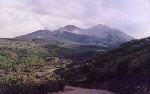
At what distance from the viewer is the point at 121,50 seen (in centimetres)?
16925

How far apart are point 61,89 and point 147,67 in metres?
30.3

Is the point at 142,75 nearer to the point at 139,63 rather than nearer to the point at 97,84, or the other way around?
the point at 139,63

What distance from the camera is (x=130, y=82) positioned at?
101688 mm

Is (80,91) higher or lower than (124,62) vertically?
A: lower

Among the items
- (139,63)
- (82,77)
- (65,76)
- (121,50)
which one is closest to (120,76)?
(139,63)

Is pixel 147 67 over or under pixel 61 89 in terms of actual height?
over

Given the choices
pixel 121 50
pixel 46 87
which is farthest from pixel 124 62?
pixel 121 50

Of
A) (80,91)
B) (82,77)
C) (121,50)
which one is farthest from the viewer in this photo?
Result: (121,50)

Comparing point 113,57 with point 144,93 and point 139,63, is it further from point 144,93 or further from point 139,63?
point 144,93

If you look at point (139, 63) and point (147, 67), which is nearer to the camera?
point (147, 67)

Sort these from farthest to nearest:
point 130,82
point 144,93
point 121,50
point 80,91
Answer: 1. point 121,50
2. point 80,91
3. point 130,82
4. point 144,93

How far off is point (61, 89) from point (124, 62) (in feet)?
89.6

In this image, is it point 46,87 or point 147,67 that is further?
point 46,87

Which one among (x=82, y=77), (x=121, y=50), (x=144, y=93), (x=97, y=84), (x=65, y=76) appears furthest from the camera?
(x=121, y=50)
